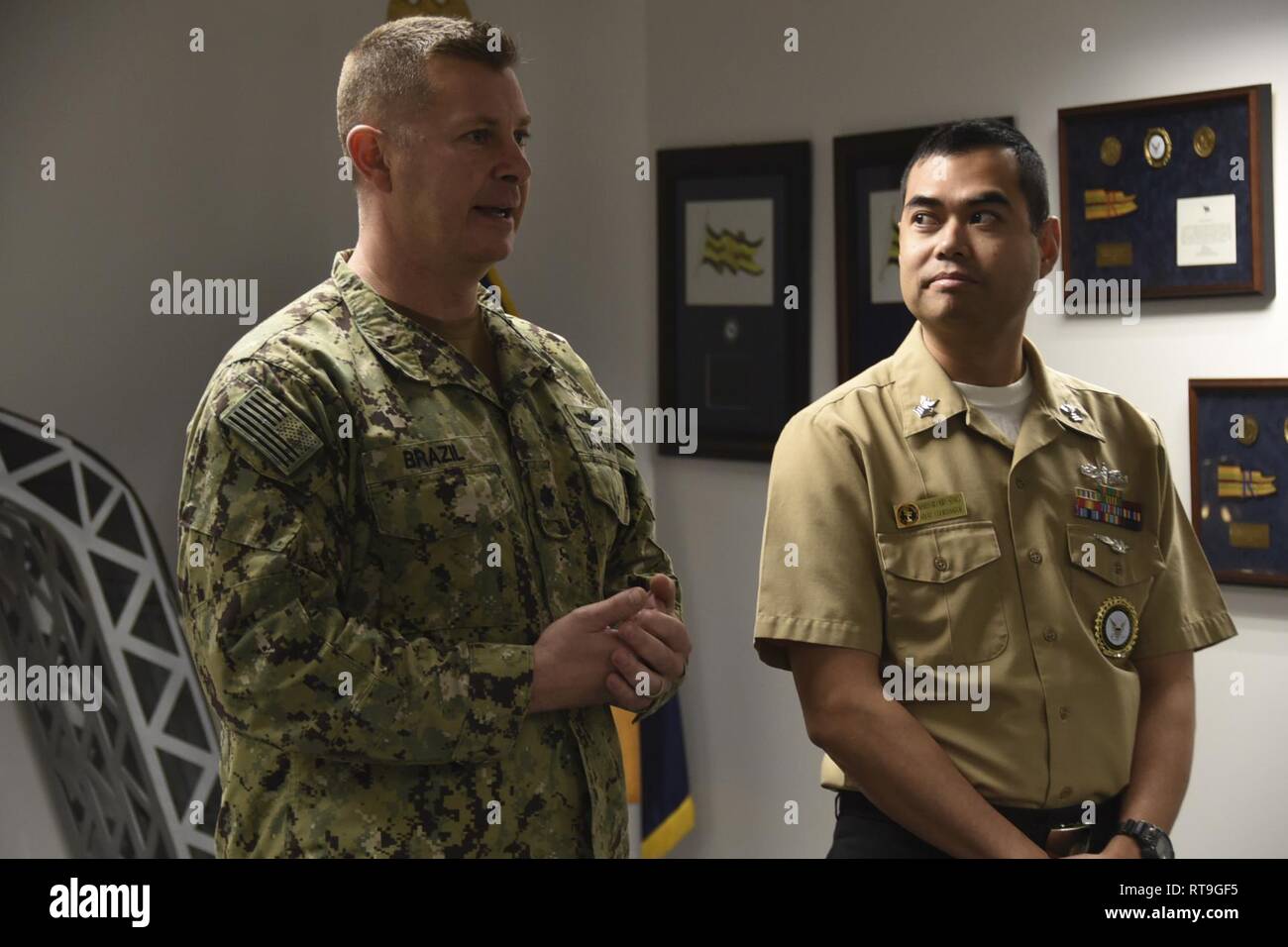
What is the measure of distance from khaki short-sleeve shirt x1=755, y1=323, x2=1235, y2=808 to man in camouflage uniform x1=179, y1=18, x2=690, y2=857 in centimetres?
27

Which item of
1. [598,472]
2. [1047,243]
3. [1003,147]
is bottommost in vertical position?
[598,472]

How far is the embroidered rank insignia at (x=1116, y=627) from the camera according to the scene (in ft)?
6.05

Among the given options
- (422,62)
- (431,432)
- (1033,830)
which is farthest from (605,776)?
(422,62)

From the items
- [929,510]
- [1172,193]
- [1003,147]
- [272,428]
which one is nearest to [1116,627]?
[929,510]

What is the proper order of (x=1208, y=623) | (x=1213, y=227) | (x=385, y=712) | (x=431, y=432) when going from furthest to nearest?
(x=1213, y=227), (x=1208, y=623), (x=431, y=432), (x=385, y=712)

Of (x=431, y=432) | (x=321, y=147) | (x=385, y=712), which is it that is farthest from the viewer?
(x=321, y=147)

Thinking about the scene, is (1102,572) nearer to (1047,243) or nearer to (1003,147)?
(1047,243)

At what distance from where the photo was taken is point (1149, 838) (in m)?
1.75

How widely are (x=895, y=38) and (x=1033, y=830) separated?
1.67 metres

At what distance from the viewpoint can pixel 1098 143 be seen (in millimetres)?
2418

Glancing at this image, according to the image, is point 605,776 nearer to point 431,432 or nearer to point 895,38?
point 431,432

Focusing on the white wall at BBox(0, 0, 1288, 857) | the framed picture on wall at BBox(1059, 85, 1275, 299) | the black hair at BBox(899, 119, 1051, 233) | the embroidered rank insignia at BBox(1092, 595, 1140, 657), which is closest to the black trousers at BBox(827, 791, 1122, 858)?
the embroidered rank insignia at BBox(1092, 595, 1140, 657)

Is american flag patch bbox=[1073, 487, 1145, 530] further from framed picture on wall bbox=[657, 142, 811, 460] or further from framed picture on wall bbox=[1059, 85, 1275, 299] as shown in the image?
framed picture on wall bbox=[657, 142, 811, 460]

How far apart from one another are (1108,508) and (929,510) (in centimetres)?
30
